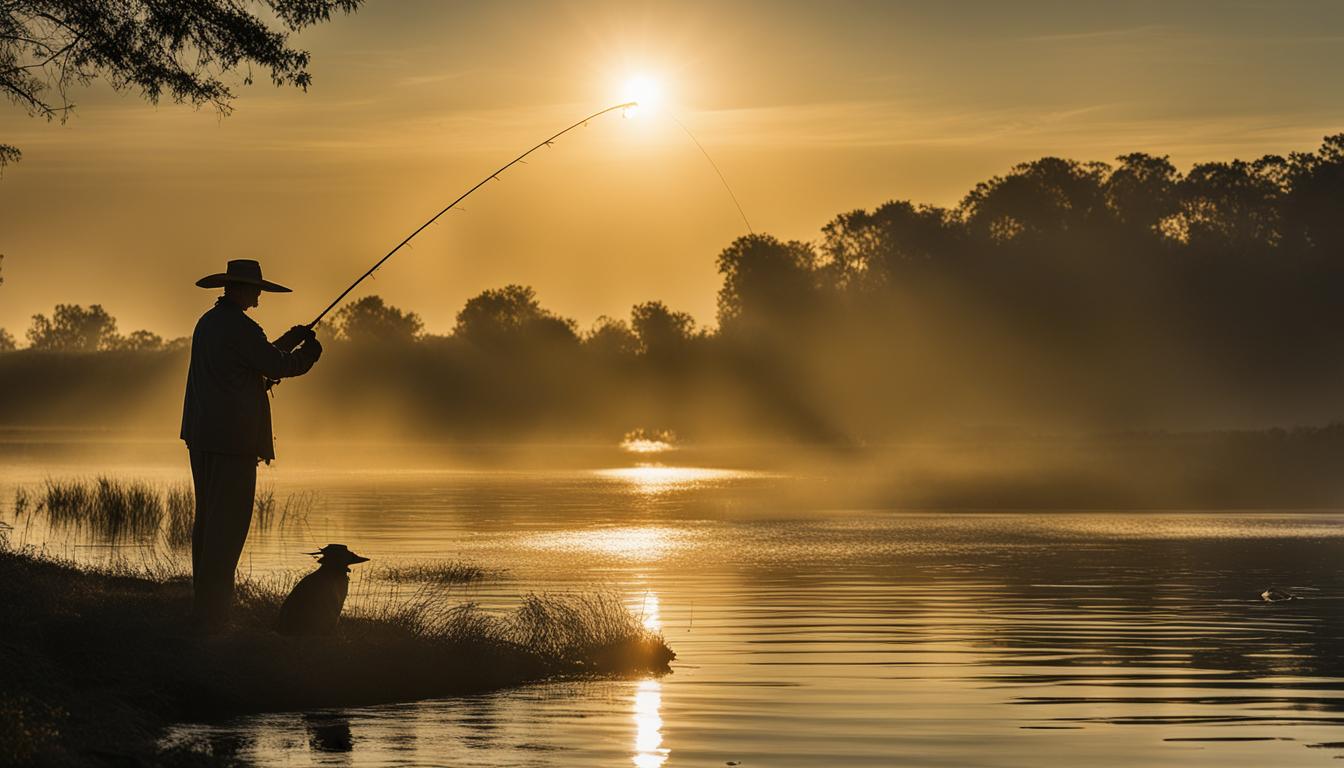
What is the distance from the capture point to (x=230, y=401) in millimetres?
14961

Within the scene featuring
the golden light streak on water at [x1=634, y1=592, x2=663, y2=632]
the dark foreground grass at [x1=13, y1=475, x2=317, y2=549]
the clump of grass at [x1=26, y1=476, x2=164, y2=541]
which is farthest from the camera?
the clump of grass at [x1=26, y1=476, x2=164, y2=541]

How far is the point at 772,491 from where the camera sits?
61156 mm

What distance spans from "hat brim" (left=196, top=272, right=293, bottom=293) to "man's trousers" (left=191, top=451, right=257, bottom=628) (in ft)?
4.46

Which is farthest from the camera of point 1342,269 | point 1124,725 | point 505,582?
point 1342,269

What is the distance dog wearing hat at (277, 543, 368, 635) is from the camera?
16.1 m

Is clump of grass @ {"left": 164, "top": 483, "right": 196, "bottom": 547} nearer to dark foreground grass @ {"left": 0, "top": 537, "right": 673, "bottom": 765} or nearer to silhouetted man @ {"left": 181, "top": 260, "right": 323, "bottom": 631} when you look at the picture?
dark foreground grass @ {"left": 0, "top": 537, "right": 673, "bottom": 765}

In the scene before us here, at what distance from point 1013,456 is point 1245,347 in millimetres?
27780

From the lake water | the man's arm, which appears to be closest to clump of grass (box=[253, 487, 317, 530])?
the lake water

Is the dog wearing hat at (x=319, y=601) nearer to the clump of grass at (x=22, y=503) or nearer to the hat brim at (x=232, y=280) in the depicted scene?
the hat brim at (x=232, y=280)

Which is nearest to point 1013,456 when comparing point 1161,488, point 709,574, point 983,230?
point 1161,488

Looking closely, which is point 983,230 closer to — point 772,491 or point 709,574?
point 772,491

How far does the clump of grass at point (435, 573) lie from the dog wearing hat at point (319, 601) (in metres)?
10.2

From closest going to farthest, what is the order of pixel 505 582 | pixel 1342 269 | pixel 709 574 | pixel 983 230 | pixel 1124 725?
pixel 1124 725 → pixel 505 582 → pixel 709 574 → pixel 1342 269 → pixel 983 230

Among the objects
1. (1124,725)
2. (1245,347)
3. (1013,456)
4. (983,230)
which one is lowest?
(1124,725)
